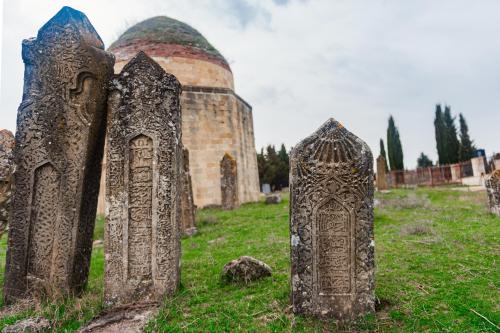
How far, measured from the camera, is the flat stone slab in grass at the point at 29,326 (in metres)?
3.29

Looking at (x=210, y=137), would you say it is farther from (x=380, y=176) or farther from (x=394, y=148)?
(x=394, y=148)

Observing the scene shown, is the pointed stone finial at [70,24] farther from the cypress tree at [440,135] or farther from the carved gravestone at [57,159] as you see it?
the cypress tree at [440,135]

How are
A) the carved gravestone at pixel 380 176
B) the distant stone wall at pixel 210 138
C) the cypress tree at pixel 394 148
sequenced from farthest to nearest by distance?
the cypress tree at pixel 394 148
the carved gravestone at pixel 380 176
the distant stone wall at pixel 210 138

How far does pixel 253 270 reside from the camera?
4406 mm

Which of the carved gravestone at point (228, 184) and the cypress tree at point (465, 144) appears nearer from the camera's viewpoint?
the carved gravestone at point (228, 184)

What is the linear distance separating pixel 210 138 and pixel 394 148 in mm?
24380

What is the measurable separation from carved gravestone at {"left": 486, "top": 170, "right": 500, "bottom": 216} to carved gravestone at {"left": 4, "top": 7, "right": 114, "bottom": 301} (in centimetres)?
884

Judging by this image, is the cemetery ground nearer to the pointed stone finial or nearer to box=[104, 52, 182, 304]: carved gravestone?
box=[104, 52, 182, 304]: carved gravestone

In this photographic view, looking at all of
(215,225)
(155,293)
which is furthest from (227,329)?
(215,225)

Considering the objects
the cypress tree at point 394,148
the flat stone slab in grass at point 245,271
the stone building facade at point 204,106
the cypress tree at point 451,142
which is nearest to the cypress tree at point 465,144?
the cypress tree at point 451,142

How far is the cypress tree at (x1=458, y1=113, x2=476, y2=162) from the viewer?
31.2 m

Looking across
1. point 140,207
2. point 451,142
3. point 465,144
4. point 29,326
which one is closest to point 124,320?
point 29,326

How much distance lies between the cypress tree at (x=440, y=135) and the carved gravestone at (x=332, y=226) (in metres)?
33.0

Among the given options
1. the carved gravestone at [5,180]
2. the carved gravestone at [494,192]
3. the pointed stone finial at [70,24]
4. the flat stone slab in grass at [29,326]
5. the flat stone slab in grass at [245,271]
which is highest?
the pointed stone finial at [70,24]
